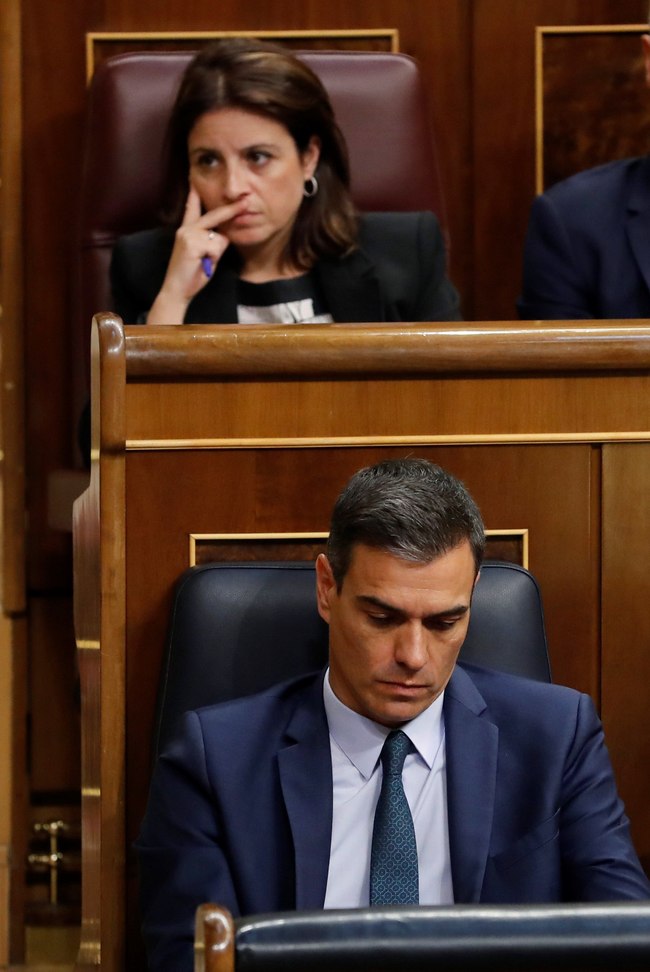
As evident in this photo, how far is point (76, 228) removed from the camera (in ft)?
5.65

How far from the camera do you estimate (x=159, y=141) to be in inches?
64.5

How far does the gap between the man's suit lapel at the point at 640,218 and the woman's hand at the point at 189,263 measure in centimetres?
38

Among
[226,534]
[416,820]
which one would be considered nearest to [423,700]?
[416,820]

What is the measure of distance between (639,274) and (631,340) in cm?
38

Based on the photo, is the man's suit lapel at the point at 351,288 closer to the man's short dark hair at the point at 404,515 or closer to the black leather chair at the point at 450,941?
the man's short dark hair at the point at 404,515

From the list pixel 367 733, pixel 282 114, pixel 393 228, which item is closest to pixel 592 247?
pixel 393 228

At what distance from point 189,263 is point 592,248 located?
1.28ft

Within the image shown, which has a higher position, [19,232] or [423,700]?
Result: [19,232]

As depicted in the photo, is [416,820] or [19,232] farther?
[19,232]

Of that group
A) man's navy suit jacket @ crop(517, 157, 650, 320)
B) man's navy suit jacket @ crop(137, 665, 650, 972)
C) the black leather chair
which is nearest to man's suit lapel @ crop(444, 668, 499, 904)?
man's navy suit jacket @ crop(137, 665, 650, 972)

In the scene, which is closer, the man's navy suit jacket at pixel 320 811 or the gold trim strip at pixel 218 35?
the man's navy suit jacket at pixel 320 811

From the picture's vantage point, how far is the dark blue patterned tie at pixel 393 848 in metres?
0.94

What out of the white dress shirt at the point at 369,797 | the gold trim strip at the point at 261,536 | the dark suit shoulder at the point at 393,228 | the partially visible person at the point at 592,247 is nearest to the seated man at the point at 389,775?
the white dress shirt at the point at 369,797

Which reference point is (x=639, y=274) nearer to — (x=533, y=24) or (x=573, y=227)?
(x=573, y=227)
